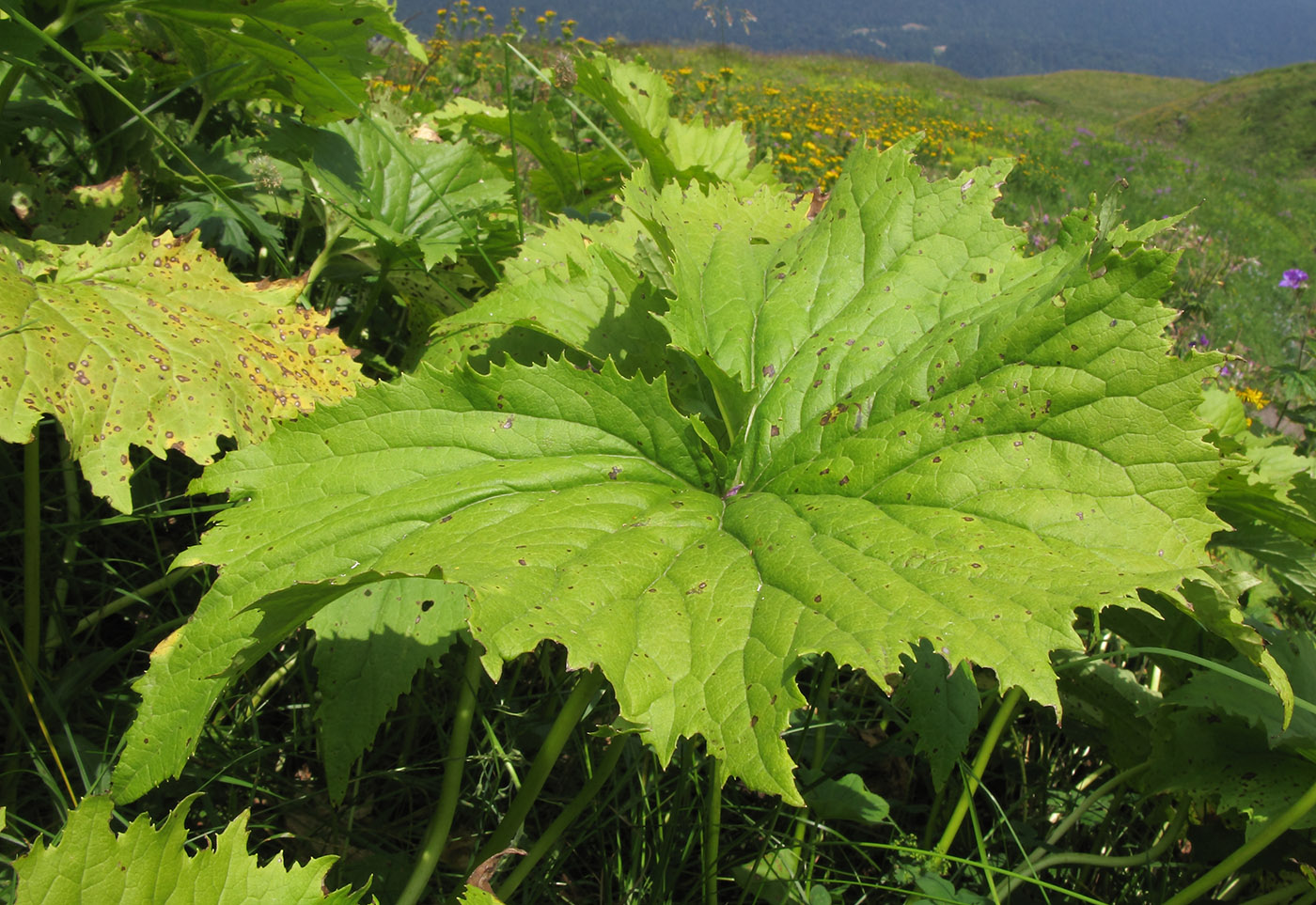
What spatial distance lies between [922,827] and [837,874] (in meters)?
0.32

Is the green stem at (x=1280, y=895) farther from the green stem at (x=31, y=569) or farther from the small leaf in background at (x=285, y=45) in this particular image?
the small leaf in background at (x=285, y=45)

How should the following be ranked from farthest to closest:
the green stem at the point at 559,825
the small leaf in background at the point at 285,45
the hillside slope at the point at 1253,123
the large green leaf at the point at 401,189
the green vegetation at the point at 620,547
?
the hillside slope at the point at 1253,123 → the large green leaf at the point at 401,189 → the small leaf in background at the point at 285,45 → the green stem at the point at 559,825 → the green vegetation at the point at 620,547

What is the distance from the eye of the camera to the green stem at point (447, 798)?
130cm

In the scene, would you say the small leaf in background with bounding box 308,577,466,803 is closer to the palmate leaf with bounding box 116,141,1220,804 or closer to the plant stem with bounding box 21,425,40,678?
the palmate leaf with bounding box 116,141,1220,804

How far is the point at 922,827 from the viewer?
1.83m

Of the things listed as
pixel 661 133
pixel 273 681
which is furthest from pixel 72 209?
pixel 661 133

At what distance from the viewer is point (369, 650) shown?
1.49m

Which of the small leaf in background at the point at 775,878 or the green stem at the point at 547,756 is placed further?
the small leaf in background at the point at 775,878

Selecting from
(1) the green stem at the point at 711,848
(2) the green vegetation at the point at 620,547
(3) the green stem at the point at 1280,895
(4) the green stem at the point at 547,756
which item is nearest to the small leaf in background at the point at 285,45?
(2) the green vegetation at the point at 620,547

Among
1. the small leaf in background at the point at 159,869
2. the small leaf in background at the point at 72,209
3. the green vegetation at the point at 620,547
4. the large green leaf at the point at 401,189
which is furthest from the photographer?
the large green leaf at the point at 401,189

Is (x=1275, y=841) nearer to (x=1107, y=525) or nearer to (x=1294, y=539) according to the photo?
(x=1294, y=539)

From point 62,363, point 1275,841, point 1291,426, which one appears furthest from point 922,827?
point 1291,426

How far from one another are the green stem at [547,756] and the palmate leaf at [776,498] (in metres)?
0.15

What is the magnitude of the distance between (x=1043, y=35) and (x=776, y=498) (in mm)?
211718
